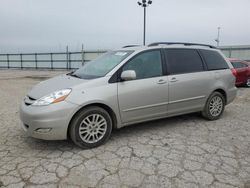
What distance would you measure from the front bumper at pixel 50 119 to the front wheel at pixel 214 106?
9.47ft

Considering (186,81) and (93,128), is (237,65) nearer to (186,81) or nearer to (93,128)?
(186,81)

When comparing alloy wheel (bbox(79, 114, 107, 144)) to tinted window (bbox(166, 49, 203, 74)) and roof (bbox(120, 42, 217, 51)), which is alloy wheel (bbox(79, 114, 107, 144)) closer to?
roof (bbox(120, 42, 217, 51))

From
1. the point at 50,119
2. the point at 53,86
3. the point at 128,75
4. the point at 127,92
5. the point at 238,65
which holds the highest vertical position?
the point at 238,65

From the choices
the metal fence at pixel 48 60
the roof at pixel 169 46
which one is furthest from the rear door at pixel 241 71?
the metal fence at pixel 48 60

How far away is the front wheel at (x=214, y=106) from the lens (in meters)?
4.97

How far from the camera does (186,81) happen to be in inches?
178

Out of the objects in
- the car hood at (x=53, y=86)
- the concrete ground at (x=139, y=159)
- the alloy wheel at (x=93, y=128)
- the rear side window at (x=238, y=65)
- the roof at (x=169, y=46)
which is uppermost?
the roof at (x=169, y=46)

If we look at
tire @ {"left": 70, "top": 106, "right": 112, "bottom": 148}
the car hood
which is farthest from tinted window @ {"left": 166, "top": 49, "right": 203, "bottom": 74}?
the car hood

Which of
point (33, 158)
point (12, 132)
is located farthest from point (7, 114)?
point (33, 158)

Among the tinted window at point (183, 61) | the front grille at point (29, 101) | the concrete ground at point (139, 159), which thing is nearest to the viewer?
the concrete ground at point (139, 159)

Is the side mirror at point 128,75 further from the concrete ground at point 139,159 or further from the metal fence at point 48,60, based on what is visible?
the metal fence at point 48,60

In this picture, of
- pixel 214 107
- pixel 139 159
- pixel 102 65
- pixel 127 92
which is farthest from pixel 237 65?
pixel 139 159

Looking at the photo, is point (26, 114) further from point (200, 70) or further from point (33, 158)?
point (200, 70)

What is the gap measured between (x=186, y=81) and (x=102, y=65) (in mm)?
1613
